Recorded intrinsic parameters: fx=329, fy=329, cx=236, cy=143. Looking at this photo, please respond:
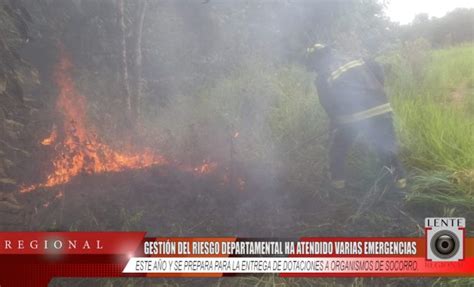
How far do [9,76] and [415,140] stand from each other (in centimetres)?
344

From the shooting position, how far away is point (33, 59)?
119 inches

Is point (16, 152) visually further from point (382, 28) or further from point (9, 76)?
point (382, 28)

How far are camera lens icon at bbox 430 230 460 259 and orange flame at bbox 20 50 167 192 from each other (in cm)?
259

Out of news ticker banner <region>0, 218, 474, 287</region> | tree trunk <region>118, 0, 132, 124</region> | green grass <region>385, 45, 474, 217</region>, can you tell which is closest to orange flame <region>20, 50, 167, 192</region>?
tree trunk <region>118, 0, 132, 124</region>

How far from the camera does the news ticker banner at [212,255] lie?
85.4 inches

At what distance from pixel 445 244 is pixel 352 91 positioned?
161 centimetres

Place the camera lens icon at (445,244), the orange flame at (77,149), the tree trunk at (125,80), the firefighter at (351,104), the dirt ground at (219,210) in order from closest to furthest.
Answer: the camera lens icon at (445,244) → the dirt ground at (219,210) → the firefighter at (351,104) → the orange flame at (77,149) → the tree trunk at (125,80)

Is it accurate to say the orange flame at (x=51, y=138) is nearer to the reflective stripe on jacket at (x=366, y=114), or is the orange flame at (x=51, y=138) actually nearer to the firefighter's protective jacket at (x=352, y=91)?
the firefighter's protective jacket at (x=352, y=91)

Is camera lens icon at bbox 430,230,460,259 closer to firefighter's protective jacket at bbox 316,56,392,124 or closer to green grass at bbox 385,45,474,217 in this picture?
green grass at bbox 385,45,474,217

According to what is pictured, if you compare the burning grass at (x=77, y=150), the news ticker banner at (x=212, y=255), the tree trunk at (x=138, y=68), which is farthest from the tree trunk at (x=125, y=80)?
the news ticker banner at (x=212, y=255)

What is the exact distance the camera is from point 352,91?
3227 millimetres

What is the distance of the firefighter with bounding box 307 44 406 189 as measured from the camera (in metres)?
2.96

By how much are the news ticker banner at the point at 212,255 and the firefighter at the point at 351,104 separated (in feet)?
2.46

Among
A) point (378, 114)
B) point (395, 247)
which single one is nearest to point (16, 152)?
point (395, 247)
